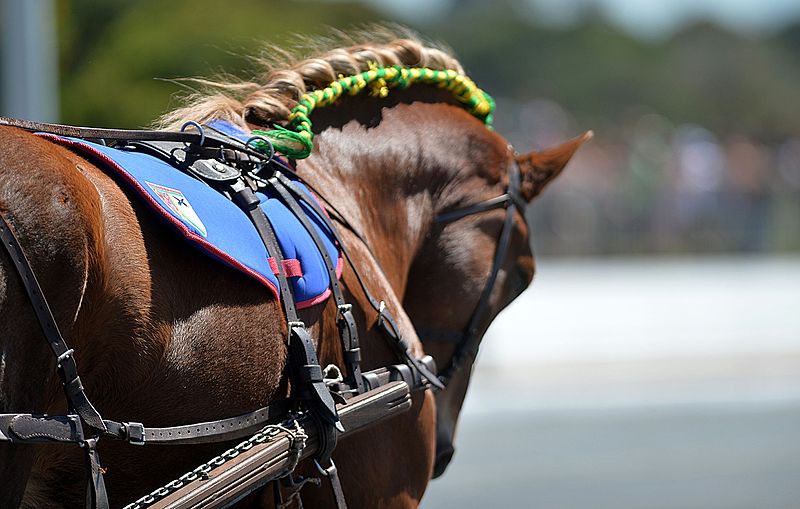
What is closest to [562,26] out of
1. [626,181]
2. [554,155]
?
[626,181]

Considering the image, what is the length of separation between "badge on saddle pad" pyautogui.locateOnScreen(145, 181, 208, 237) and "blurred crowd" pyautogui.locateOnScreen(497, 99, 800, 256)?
11.3 metres

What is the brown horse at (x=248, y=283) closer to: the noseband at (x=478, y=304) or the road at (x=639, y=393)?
the noseband at (x=478, y=304)

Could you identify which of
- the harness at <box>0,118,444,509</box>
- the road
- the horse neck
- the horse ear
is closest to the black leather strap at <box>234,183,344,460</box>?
the harness at <box>0,118,444,509</box>

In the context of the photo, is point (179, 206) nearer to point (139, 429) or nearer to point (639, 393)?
point (139, 429)

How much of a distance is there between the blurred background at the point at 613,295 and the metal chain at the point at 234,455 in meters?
4.07

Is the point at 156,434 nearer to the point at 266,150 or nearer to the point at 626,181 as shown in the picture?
the point at 266,150

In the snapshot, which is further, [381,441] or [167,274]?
[381,441]

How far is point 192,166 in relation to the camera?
9.65 feet

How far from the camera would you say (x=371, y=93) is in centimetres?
370

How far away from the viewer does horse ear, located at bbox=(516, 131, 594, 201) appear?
4.07 meters

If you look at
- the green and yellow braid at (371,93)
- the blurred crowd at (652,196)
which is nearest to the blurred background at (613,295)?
the blurred crowd at (652,196)

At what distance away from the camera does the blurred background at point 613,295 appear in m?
8.49

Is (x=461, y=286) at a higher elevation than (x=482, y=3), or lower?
higher

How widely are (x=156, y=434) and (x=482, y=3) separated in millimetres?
80208
